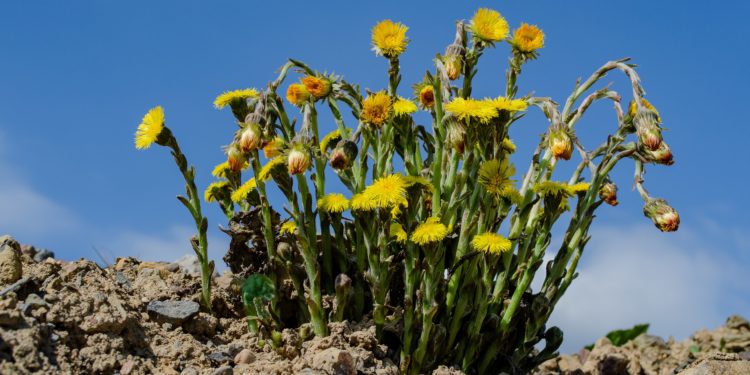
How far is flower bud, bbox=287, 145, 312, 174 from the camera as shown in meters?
3.17

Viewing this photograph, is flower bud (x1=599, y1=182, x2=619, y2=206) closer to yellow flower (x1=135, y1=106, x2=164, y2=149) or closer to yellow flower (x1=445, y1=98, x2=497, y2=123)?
yellow flower (x1=445, y1=98, x2=497, y2=123)

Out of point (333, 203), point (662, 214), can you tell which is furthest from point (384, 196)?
point (662, 214)

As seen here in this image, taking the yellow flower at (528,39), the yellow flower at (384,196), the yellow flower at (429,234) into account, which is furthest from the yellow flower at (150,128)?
the yellow flower at (528,39)

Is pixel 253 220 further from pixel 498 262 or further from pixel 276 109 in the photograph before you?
pixel 498 262

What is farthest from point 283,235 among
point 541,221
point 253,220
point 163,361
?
point 541,221

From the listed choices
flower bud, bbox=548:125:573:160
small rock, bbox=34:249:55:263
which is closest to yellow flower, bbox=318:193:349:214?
flower bud, bbox=548:125:573:160

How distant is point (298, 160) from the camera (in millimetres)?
3164

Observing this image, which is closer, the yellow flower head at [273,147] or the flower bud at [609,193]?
the yellow flower head at [273,147]

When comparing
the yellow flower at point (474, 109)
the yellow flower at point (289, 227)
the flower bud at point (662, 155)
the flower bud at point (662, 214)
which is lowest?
the yellow flower at point (289, 227)

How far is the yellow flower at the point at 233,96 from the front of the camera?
3586 mm

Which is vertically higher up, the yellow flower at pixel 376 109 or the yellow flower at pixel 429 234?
the yellow flower at pixel 376 109

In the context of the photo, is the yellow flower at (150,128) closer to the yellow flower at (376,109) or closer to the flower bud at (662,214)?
the yellow flower at (376,109)

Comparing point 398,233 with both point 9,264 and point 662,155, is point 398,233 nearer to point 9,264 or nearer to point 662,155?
point 662,155

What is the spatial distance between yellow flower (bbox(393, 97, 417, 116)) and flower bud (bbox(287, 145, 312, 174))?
48 cm
